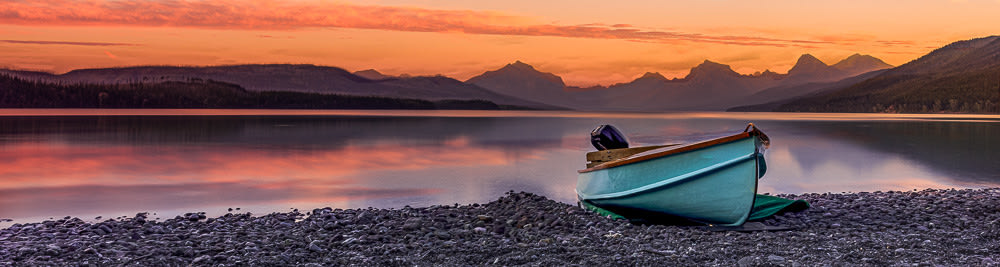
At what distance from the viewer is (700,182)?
486 inches

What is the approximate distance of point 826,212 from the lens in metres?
14.3

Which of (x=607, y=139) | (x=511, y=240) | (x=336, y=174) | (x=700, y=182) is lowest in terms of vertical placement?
(x=336, y=174)

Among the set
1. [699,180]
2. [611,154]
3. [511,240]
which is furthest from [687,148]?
[511,240]

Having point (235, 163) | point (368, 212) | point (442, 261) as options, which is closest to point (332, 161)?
point (235, 163)

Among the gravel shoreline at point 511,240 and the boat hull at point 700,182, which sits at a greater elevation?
the boat hull at point 700,182

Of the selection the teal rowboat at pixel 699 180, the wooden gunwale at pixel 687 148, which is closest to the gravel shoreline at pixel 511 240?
the teal rowboat at pixel 699 180

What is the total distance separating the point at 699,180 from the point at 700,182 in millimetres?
42

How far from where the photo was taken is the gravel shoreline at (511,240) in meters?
9.82

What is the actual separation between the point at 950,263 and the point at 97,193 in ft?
68.9

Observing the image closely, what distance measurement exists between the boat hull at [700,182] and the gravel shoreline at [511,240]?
1.47 feet

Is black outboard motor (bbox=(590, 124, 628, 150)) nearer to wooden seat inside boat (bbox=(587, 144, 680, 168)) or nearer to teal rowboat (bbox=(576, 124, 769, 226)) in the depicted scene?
wooden seat inside boat (bbox=(587, 144, 680, 168))

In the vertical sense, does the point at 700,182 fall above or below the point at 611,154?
below

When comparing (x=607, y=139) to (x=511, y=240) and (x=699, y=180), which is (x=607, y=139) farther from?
(x=511, y=240)

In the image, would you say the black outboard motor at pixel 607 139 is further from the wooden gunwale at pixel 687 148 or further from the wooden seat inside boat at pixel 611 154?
the wooden gunwale at pixel 687 148
